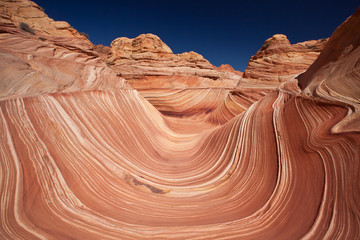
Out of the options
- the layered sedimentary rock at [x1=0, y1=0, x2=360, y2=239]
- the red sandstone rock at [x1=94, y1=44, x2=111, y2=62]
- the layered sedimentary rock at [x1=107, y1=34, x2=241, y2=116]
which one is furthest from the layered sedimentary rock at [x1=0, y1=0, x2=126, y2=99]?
the red sandstone rock at [x1=94, y1=44, x2=111, y2=62]

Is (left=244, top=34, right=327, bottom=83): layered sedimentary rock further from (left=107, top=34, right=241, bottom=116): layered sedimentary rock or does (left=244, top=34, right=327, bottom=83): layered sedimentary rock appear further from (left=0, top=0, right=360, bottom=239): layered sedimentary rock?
(left=0, top=0, right=360, bottom=239): layered sedimentary rock

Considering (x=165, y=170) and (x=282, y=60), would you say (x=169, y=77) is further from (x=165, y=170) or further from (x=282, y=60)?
(x=165, y=170)

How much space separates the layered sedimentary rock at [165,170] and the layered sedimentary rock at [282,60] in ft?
13.0

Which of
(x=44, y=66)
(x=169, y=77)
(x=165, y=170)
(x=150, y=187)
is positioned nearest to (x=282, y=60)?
(x=169, y=77)

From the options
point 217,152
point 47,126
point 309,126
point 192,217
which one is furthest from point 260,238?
point 47,126

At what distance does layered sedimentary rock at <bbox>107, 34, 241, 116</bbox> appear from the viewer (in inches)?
340

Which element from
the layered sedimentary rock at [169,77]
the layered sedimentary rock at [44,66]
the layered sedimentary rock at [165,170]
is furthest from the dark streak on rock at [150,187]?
the layered sedimentary rock at [169,77]

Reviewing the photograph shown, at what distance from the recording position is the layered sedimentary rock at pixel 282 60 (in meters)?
7.45

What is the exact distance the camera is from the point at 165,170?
3.10m

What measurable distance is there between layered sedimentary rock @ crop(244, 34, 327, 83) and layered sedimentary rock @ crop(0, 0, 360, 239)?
13.0 ft

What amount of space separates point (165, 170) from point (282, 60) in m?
7.78

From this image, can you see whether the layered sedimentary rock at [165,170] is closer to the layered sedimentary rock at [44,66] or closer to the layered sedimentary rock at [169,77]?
the layered sedimentary rock at [44,66]

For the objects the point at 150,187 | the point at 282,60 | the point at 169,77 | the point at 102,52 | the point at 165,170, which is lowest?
Result: the point at 150,187

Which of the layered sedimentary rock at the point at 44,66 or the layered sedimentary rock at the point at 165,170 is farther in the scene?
the layered sedimentary rock at the point at 44,66
